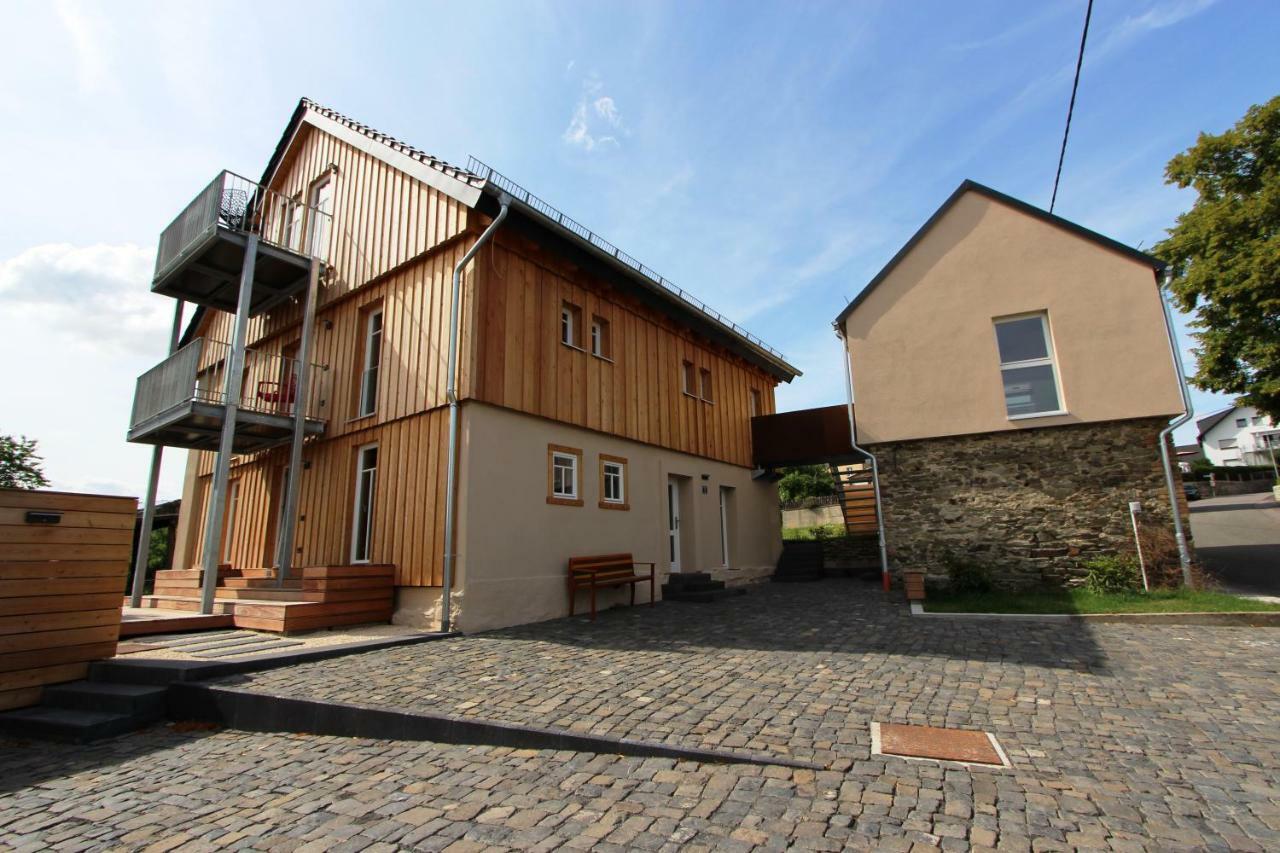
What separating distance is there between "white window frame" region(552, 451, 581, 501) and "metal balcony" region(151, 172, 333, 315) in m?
5.98

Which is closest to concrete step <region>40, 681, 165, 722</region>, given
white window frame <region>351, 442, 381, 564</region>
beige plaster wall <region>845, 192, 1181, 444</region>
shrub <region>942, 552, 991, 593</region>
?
white window frame <region>351, 442, 381, 564</region>

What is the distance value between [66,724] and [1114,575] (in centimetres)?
1227

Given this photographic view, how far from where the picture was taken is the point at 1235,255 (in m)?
14.1

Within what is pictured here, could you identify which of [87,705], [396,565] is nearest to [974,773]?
[87,705]

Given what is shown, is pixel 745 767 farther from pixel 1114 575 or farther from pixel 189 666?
pixel 1114 575

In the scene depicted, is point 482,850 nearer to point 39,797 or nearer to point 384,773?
point 384,773

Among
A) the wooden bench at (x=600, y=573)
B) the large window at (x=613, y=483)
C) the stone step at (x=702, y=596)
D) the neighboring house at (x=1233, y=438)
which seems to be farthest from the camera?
the neighboring house at (x=1233, y=438)

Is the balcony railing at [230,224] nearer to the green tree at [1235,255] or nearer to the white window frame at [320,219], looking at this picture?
the white window frame at [320,219]

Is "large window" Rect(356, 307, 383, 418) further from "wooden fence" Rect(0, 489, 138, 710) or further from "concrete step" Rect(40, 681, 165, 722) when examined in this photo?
"concrete step" Rect(40, 681, 165, 722)

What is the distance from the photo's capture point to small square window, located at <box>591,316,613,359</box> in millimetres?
11586

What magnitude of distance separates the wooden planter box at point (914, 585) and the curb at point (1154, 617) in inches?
47.4

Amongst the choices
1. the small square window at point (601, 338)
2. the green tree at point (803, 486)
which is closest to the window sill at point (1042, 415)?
the small square window at point (601, 338)

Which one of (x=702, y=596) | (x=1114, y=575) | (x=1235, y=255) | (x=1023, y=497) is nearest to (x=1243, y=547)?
(x=1235, y=255)

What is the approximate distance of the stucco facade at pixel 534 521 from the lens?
27.1ft
